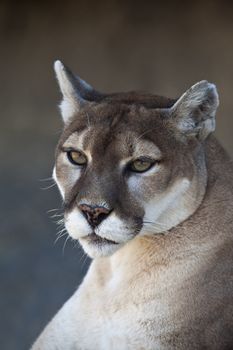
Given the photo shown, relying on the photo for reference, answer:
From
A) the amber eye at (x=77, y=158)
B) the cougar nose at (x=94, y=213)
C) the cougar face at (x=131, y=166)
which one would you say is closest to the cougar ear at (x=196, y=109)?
the cougar face at (x=131, y=166)

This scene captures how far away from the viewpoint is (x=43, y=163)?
650 cm

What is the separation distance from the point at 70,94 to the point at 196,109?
0.42 m

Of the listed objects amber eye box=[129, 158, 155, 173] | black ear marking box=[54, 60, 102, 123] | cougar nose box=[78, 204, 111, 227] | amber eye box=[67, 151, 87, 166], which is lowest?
cougar nose box=[78, 204, 111, 227]

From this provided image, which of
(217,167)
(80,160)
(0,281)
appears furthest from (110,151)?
(0,281)

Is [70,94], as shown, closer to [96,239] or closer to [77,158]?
[77,158]

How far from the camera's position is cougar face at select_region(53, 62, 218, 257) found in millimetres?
3375

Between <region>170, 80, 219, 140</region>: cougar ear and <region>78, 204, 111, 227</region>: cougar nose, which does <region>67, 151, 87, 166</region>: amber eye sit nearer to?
<region>78, 204, 111, 227</region>: cougar nose

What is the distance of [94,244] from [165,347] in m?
0.39

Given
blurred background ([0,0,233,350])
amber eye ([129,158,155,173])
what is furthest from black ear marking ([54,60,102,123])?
blurred background ([0,0,233,350])

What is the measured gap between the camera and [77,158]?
3506 mm

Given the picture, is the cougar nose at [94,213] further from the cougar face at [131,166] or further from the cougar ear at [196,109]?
the cougar ear at [196,109]

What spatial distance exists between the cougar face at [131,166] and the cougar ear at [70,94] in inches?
2.4

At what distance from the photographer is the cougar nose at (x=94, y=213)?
3328mm

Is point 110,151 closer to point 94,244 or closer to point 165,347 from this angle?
point 94,244
